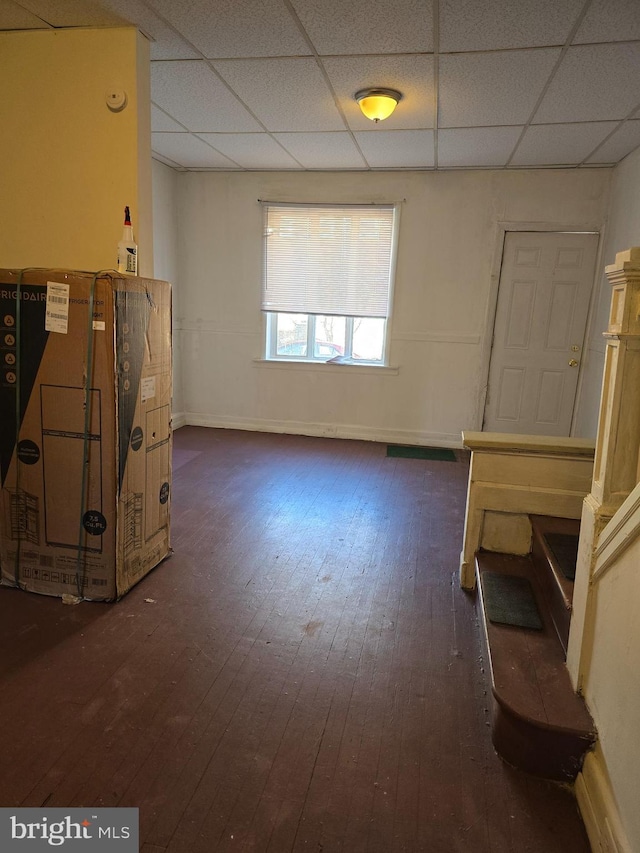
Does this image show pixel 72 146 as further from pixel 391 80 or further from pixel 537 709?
pixel 537 709

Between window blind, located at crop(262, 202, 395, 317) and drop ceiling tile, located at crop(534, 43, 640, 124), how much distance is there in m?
1.83

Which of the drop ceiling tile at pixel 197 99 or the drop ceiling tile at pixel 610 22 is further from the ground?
the drop ceiling tile at pixel 197 99

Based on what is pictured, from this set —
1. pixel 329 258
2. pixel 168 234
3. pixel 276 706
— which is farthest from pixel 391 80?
pixel 276 706

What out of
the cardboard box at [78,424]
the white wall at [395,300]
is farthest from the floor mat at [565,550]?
the white wall at [395,300]

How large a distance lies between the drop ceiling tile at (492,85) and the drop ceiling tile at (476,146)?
0.16 m

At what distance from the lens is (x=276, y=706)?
1794mm

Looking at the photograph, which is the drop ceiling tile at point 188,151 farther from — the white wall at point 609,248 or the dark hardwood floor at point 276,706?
the white wall at point 609,248

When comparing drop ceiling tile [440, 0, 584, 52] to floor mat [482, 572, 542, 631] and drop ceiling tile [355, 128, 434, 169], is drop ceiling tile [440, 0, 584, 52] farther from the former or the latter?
floor mat [482, 572, 542, 631]

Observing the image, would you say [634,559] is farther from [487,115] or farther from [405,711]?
[487,115]

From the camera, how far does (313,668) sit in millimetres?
1988

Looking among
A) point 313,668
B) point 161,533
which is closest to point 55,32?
point 161,533

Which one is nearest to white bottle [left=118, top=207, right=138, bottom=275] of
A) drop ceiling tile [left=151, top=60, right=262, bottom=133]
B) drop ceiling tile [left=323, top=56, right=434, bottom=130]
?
drop ceiling tile [left=151, top=60, right=262, bottom=133]

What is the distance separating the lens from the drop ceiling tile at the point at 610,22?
2.12 meters

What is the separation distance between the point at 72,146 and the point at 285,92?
53.1 inches
